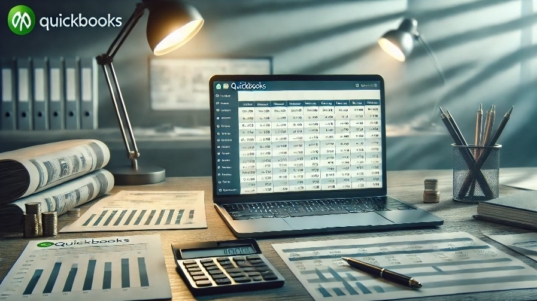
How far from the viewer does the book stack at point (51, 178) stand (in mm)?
886

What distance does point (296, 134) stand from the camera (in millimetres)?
1122

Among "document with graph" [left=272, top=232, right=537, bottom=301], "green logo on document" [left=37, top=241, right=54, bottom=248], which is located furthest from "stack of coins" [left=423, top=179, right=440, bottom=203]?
"green logo on document" [left=37, top=241, right=54, bottom=248]

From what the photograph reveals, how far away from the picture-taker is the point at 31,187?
2.95 ft

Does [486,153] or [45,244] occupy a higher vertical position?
[486,153]

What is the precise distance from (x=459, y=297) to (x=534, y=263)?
0.58 feet

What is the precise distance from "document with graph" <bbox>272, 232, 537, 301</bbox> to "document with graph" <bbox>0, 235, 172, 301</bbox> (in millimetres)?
174

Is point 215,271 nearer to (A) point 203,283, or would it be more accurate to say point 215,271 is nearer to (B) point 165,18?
(A) point 203,283

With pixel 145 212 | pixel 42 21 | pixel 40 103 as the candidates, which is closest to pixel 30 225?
pixel 145 212

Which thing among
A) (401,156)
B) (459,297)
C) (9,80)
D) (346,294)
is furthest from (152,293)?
(401,156)

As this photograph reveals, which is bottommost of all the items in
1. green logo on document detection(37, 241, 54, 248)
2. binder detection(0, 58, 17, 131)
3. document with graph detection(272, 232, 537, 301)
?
document with graph detection(272, 232, 537, 301)

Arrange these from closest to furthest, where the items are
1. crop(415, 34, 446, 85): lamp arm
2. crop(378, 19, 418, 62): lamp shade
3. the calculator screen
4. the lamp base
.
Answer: the calculator screen < the lamp base < crop(378, 19, 418, 62): lamp shade < crop(415, 34, 446, 85): lamp arm

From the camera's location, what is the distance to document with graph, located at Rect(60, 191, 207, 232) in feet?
3.08

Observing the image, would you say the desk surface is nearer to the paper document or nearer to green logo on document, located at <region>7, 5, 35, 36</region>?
the paper document

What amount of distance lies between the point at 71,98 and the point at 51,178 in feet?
7.60
